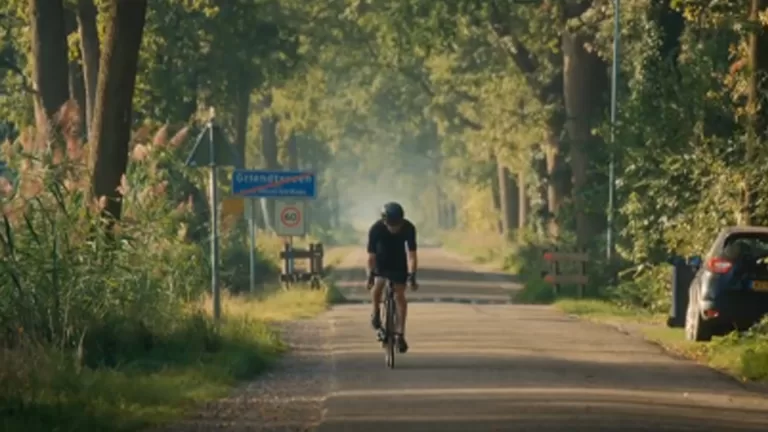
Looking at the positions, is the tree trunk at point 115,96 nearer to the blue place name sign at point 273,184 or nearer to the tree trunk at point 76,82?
the blue place name sign at point 273,184

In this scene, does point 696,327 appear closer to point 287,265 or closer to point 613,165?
point 613,165

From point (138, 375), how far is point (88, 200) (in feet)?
11.6

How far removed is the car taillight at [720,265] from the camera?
86.7ft

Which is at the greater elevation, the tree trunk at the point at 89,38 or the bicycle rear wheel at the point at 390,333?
the tree trunk at the point at 89,38

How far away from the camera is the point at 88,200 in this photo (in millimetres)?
24266

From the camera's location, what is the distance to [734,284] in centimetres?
2636

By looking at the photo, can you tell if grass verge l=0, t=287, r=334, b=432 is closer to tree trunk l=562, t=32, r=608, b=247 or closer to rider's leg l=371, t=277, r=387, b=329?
rider's leg l=371, t=277, r=387, b=329

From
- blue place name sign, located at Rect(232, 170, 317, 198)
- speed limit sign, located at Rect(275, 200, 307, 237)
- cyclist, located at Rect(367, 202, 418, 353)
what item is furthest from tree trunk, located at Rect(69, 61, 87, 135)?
cyclist, located at Rect(367, 202, 418, 353)

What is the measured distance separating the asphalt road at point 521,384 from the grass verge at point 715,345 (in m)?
0.38

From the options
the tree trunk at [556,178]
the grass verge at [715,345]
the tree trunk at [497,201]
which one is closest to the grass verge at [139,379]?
the grass verge at [715,345]

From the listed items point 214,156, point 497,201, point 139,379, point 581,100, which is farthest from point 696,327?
point 497,201

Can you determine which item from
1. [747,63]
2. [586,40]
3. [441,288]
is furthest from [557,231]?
[747,63]

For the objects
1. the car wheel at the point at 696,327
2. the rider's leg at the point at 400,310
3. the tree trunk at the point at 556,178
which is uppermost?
the tree trunk at the point at 556,178

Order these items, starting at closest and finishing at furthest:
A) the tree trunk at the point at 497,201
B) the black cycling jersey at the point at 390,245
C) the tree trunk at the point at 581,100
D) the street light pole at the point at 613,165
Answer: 1. the black cycling jersey at the point at 390,245
2. the street light pole at the point at 613,165
3. the tree trunk at the point at 581,100
4. the tree trunk at the point at 497,201
